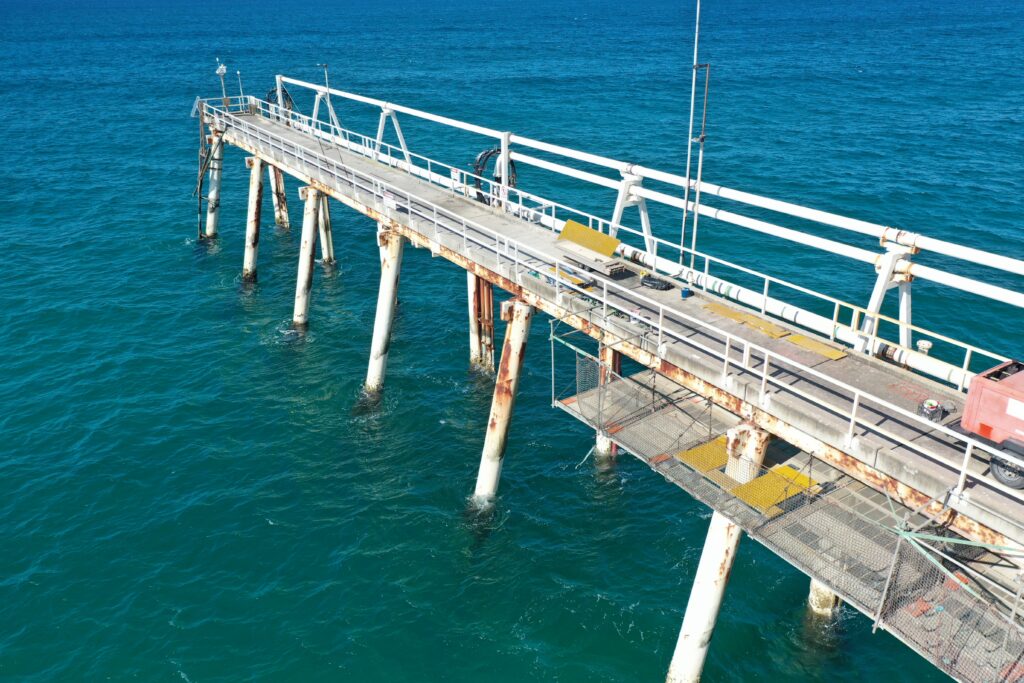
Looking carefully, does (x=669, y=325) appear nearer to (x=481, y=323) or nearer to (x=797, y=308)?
(x=797, y=308)

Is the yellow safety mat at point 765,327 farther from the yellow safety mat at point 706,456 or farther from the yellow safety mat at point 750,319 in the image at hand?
the yellow safety mat at point 706,456

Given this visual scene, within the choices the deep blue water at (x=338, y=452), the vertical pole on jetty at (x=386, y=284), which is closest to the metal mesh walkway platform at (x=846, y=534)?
the deep blue water at (x=338, y=452)

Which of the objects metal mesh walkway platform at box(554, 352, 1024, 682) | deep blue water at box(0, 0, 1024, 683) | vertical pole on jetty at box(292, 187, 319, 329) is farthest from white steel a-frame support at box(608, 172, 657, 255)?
vertical pole on jetty at box(292, 187, 319, 329)

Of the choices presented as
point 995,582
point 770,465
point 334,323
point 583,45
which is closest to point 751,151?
point 334,323

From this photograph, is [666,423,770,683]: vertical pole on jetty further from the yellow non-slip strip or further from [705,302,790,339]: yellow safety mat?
[705,302,790,339]: yellow safety mat

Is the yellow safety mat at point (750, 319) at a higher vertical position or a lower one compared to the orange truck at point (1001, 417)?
Result: lower

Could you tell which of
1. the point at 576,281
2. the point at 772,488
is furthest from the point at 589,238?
the point at 772,488
